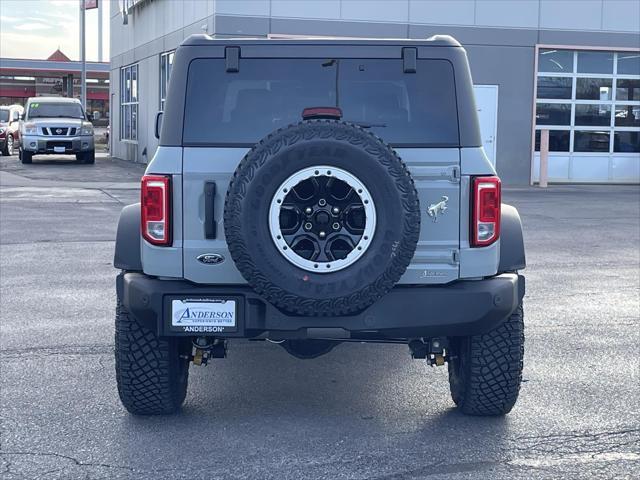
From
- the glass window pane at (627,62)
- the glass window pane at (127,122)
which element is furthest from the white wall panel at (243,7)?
the glass window pane at (127,122)

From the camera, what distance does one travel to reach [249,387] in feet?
19.8

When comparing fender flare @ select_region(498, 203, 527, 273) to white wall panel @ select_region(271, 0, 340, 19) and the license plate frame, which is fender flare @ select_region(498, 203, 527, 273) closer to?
the license plate frame

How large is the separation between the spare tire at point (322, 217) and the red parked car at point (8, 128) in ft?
114

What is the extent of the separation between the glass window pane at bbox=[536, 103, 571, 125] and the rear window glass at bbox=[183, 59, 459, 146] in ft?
67.6

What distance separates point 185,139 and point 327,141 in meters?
0.85

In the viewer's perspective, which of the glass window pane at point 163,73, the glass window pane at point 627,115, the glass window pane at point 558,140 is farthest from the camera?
the glass window pane at point 163,73

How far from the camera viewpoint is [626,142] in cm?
2573

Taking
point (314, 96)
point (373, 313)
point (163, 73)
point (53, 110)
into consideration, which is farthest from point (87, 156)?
point (373, 313)

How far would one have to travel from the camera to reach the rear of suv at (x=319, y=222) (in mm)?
4570

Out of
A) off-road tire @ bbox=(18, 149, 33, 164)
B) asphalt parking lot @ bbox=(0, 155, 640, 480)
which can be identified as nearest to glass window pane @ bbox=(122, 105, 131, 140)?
off-road tire @ bbox=(18, 149, 33, 164)

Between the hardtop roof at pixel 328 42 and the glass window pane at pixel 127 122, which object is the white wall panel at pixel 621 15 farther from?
the hardtop roof at pixel 328 42

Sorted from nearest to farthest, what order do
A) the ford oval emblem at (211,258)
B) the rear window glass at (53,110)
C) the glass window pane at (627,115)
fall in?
the ford oval emblem at (211,258) → the glass window pane at (627,115) → the rear window glass at (53,110)

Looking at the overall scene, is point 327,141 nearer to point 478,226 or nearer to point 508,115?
point 478,226

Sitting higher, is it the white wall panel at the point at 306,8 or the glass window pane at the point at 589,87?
the white wall panel at the point at 306,8
